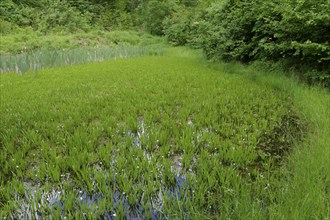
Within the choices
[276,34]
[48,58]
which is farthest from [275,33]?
[48,58]

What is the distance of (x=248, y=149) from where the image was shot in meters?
3.59

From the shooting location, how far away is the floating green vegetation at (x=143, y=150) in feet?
8.23

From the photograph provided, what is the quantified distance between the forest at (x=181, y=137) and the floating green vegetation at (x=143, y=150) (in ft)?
0.06

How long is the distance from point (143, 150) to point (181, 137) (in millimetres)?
624

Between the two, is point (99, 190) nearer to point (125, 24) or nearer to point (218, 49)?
point (218, 49)

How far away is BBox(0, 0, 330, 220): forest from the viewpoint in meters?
2.50

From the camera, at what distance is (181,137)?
4.04 meters

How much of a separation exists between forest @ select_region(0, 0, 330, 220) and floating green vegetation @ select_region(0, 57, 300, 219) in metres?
0.02

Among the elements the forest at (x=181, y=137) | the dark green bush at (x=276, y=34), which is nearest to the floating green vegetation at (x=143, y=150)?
the forest at (x=181, y=137)

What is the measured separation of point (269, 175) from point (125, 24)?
34961mm

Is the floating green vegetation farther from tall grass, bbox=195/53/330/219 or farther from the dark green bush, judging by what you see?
the dark green bush

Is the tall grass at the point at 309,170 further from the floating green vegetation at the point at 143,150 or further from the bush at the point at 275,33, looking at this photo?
the bush at the point at 275,33

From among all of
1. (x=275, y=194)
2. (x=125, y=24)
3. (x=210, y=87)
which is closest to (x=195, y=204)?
(x=275, y=194)

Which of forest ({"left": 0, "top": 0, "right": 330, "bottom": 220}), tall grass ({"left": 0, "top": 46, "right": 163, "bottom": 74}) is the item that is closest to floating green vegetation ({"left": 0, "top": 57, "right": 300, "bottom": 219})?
forest ({"left": 0, "top": 0, "right": 330, "bottom": 220})
